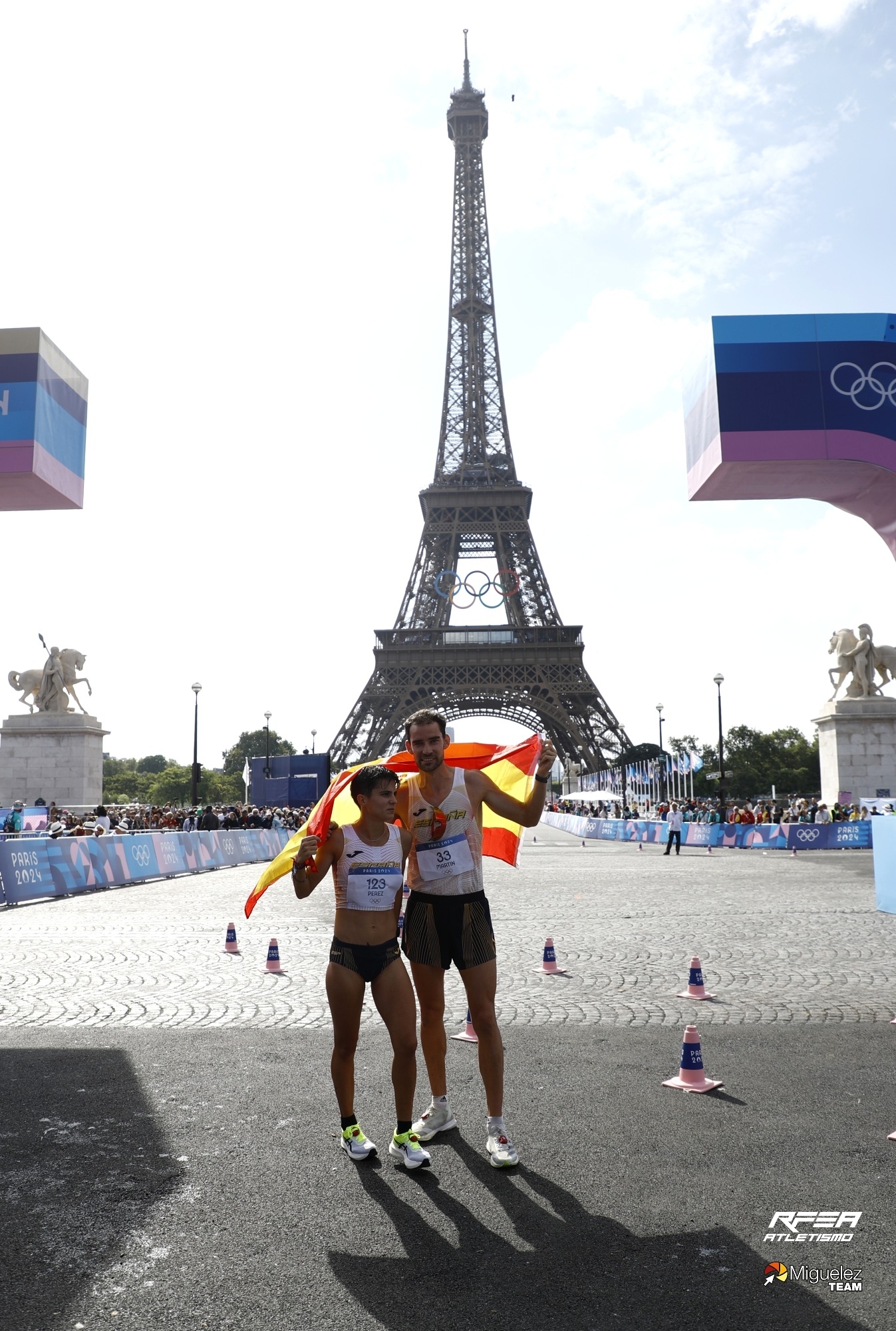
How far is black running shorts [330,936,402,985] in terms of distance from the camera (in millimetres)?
4586

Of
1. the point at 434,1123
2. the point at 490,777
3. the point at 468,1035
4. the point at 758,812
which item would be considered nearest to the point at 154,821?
the point at 758,812

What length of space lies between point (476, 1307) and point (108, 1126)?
2469 mm

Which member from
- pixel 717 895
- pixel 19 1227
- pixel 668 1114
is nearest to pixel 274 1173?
pixel 19 1227

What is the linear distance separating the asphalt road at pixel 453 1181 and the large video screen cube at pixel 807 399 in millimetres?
7124

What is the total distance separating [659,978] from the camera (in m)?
8.66

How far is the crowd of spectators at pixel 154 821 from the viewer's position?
24.0 metres

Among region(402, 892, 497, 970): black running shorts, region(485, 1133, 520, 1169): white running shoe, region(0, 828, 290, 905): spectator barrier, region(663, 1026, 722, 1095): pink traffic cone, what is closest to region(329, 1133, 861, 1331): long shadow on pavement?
region(485, 1133, 520, 1169): white running shoe

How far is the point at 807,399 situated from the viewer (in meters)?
12.6

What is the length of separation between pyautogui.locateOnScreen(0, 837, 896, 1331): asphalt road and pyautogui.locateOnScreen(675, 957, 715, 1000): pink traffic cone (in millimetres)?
425

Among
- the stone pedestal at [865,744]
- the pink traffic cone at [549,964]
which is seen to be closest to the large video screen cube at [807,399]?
the pink traffic cone at [549,964]

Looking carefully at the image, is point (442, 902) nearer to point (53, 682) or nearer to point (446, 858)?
point (446, 858)

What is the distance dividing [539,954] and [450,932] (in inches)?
218

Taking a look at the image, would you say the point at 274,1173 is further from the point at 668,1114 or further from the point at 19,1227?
the point at 668,1114

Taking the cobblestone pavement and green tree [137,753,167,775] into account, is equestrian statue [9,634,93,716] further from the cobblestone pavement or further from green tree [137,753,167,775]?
green tree [137,753,167,775]
